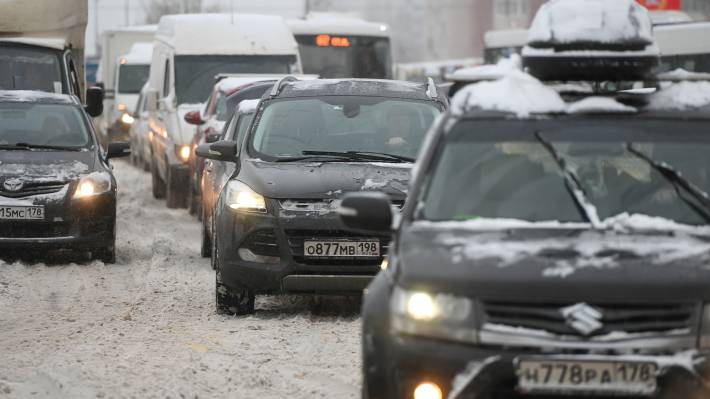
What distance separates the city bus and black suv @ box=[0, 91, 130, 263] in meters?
17.3

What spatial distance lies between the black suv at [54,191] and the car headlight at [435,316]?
372 inches

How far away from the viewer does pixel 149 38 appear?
148 ft

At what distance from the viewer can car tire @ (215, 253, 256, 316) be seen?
461 inches

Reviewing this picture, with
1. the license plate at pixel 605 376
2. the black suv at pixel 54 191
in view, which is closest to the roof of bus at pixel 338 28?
the black suv at pixel 54 191

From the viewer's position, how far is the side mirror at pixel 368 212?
7.11 meters

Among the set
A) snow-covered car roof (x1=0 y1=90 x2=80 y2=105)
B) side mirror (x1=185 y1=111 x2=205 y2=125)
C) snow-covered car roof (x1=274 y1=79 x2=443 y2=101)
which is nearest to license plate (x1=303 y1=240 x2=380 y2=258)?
snow-covered car roof (x1=274 y1=79 x2=443 y2=101)

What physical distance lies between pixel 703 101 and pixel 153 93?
17278mm

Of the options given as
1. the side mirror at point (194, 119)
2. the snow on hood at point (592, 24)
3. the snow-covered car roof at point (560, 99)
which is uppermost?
the snow on hood at point (592, 24)

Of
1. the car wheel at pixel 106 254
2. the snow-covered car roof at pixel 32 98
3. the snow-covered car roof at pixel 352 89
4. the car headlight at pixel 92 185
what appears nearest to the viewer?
the snow-covered car roof at pixel 352 89

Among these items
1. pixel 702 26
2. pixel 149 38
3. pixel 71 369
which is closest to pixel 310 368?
pixel 71 369

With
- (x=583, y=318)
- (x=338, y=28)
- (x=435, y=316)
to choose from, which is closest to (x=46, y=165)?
(x=435, y=316)

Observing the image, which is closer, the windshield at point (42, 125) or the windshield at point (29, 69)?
the windshield at point (42, 125)

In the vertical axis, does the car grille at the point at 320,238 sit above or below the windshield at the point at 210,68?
above

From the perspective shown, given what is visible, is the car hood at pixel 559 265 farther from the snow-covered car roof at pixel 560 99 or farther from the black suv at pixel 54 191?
the black suv at pixel 54 191
